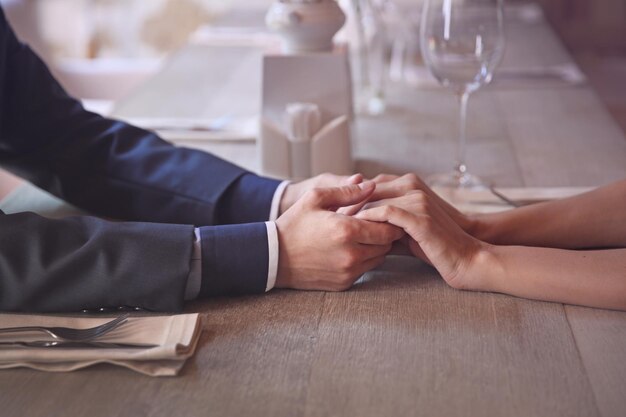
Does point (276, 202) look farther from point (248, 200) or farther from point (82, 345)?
point (82, 345)

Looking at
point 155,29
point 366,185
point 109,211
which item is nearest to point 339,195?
point 366,185

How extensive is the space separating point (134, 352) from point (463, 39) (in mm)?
639

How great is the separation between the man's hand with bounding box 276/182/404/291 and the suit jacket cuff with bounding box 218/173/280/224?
15 cm

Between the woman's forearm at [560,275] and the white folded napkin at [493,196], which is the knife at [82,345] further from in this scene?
the white folded napkin at [493,196]

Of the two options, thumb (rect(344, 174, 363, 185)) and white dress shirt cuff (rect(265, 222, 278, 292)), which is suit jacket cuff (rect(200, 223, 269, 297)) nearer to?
white dress shirt cuff (rect(265, 222, 278, 292))

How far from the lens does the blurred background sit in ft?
11.0

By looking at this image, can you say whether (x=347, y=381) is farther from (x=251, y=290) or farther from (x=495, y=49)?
(x=495, y=49)

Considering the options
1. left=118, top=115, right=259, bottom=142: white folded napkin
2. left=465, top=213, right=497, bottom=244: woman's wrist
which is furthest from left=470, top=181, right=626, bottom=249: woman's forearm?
left=118, top=115, right=259, bottom=142: white folded napkin

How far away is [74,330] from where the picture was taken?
768 mm

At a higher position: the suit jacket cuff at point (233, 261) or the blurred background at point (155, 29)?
the suit jacket cuff at point (233, 261)

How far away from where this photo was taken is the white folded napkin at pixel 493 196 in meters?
1.10

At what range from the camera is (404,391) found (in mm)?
673

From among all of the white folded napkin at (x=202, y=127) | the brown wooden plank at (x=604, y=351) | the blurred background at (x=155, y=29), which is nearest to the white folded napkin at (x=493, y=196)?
the brown wooden plank at (x=604, y=351)

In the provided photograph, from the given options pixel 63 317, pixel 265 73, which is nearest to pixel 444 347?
pixel 63 317
